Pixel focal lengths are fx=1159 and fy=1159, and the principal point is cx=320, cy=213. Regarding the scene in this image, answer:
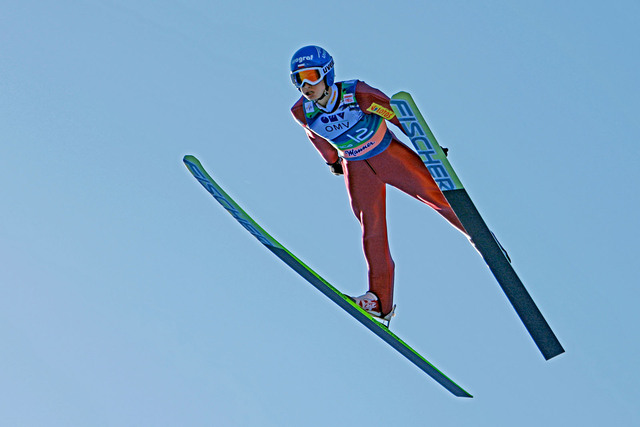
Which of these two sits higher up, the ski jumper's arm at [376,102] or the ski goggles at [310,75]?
the ski goggles at [310,75]

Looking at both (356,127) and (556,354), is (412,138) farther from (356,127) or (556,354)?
(556,354)

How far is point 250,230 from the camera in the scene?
34.5 feet

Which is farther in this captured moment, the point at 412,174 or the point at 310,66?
the point at 412,174

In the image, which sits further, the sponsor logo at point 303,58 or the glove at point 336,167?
the glove at point 336,167

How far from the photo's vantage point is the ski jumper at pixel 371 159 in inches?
379

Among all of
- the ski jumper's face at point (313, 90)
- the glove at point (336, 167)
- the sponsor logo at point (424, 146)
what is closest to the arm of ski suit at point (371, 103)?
the ski jumper's face at point (313, 90)

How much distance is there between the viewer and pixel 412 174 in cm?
1003

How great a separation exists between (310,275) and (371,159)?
114 cm

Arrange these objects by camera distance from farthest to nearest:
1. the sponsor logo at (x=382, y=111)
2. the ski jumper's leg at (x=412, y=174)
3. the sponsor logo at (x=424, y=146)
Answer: the ski jumper's leg at (x=412, y=174) < the sponsor logo at (x=382, y=111) < the sponsor logo at (x=424, y=146)

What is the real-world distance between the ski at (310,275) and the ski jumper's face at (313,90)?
1413mm

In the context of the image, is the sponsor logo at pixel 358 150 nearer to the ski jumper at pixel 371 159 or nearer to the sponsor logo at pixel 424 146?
the ski jumper at pixel 371 159

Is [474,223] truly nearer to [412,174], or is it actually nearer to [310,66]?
[412,174]

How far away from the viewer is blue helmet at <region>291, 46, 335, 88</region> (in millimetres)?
9430

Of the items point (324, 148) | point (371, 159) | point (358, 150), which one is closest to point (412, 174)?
point (371, 159)
